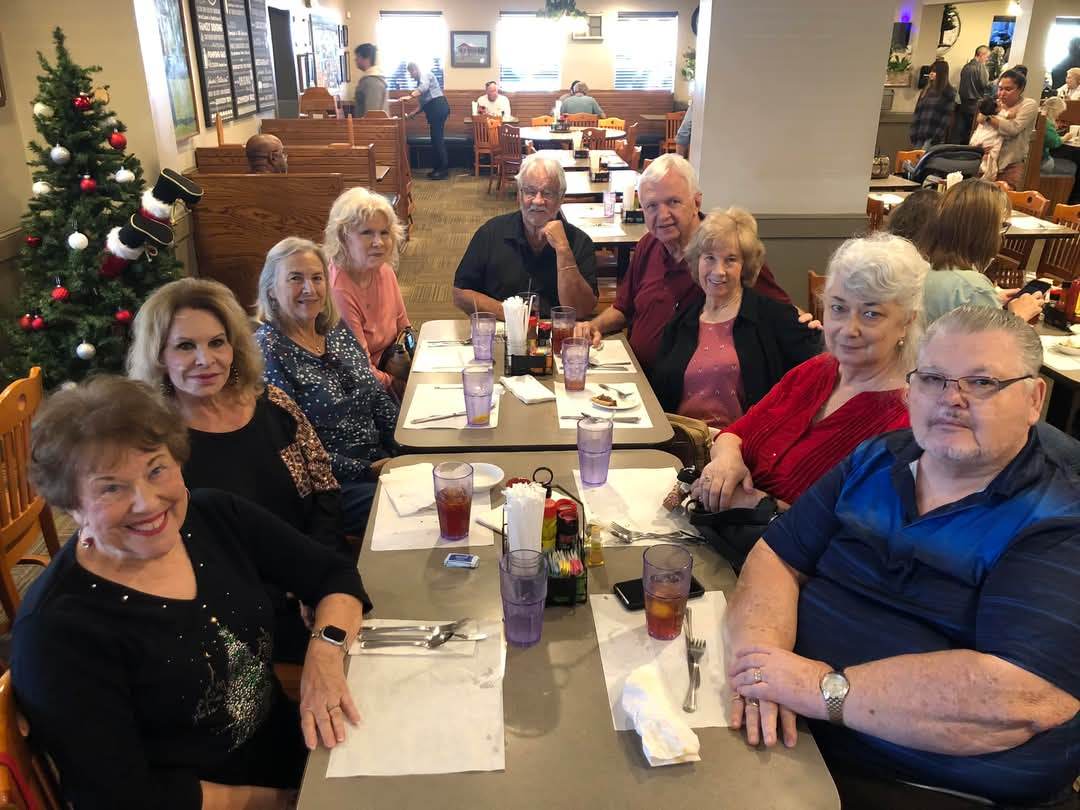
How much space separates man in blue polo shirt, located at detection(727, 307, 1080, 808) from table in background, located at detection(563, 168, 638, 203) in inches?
160

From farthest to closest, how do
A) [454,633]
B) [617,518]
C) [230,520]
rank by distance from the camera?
[617,518]
[230,520]
[454,633]

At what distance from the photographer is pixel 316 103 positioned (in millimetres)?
8422

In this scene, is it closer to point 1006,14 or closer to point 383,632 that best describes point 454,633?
point 383,632

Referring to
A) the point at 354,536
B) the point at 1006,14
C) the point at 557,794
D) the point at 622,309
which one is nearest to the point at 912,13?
the point at 1006,14

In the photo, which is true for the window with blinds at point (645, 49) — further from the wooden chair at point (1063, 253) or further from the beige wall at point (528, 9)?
the wooden chair at point (1063, 253)

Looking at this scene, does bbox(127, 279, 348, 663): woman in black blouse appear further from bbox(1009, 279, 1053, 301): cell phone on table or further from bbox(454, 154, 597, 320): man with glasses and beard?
bbox(1009, 279, 1053, 301): cell phone on table

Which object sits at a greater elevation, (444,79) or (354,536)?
(444,79)

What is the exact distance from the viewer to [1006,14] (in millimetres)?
12047

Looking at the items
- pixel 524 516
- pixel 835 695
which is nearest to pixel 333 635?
pixel 524 516

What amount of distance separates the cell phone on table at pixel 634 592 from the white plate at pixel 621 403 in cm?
83

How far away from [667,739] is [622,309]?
224 cm

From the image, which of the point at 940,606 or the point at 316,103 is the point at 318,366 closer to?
the point at 940,606

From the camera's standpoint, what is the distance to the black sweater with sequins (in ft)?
3.43

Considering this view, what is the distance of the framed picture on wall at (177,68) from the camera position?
4.75m
